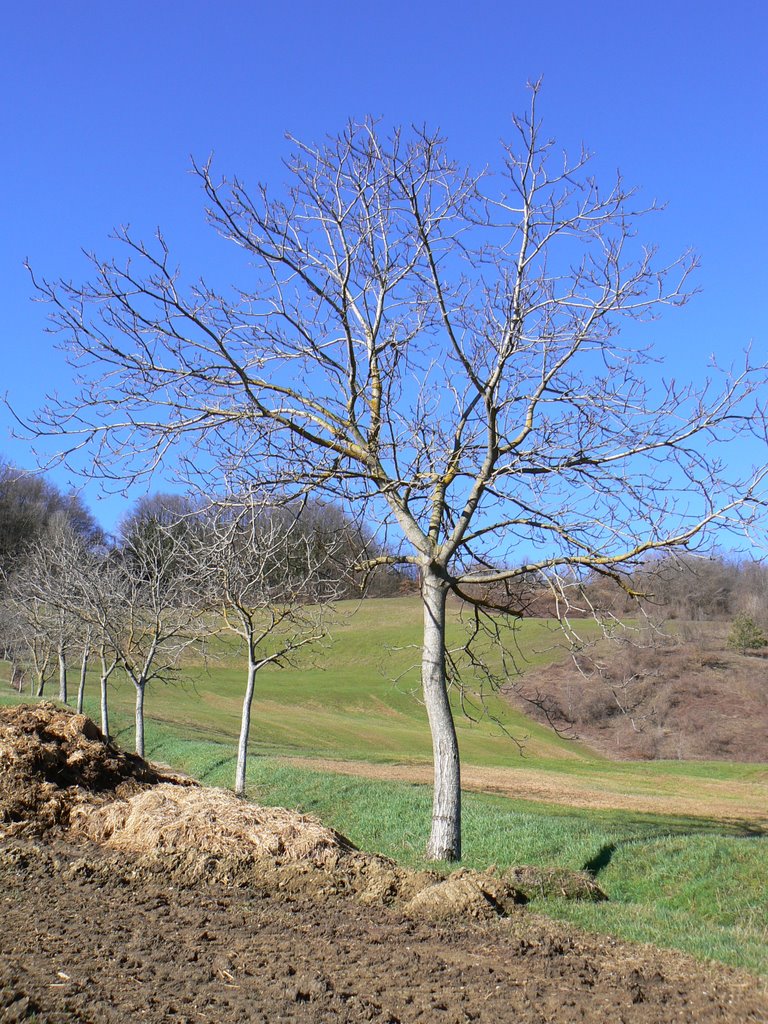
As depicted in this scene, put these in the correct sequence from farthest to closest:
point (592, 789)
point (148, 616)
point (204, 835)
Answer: point (148, 616)
point (592, 789)
point (204, 835)

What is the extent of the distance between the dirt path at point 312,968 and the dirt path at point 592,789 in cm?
1477

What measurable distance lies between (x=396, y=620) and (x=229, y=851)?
6731 cm

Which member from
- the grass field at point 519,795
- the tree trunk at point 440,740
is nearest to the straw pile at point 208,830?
the tree trunk at point 440,740

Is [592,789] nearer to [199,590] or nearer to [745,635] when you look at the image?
[199,590]

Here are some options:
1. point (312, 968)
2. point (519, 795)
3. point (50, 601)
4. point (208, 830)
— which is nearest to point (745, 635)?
point (519, 795)

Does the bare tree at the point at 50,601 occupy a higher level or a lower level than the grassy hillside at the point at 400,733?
higher

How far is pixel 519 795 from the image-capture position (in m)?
20.6

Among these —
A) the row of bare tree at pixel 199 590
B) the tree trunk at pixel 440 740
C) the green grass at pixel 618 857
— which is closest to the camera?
the green grass at pixel 618 857

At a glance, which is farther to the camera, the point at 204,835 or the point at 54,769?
the point at 54,769

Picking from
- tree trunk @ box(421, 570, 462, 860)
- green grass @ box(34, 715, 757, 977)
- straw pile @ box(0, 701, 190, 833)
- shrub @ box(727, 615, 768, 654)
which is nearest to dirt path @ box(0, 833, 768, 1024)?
green grass @ box(34, 715, 757, 977)

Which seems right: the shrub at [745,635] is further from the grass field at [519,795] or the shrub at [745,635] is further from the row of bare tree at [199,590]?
the row of bare tree at [199,590]

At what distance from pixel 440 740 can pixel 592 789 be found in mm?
17590

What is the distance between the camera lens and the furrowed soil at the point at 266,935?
3652 millimetres

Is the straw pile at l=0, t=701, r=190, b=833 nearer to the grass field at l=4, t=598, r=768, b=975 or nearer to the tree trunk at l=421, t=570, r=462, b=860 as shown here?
the grass field at l=4, t=598, r=768, b=975
